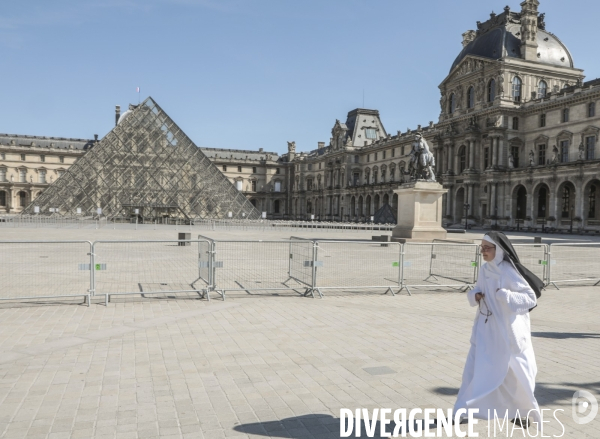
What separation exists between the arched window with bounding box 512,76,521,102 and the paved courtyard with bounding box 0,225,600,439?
48.6 m

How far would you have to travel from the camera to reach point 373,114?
89.2m

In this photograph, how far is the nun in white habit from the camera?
381 centimetres

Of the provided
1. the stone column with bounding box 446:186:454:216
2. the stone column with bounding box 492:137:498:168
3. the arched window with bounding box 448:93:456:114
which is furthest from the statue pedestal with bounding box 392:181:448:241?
the arched window with bounding box 448:93:456:114

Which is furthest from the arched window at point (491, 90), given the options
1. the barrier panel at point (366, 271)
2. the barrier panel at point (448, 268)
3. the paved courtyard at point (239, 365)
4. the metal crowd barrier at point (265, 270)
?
the paved courtyard at point (239, 365)

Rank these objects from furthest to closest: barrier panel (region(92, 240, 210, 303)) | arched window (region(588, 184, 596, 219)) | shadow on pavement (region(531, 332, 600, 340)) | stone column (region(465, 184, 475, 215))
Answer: stone column (region(465, 184, 475, 215))
arched window (region(588, 184, 596, 219))
barrier panel (region(92, 240, 210, 303))
shadow on pavement (region(531, 332, 600, 340))

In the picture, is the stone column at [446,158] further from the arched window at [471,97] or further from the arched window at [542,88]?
the arched window at [542,88]

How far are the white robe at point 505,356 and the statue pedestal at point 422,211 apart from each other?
18570 millimetres

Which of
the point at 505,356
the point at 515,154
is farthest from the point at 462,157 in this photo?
the point at 505,356

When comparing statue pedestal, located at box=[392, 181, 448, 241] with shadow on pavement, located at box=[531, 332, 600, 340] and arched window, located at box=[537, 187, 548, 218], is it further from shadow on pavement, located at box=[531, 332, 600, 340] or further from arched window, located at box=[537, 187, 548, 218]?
arched window, located at box=[537, 187, 548, 218]

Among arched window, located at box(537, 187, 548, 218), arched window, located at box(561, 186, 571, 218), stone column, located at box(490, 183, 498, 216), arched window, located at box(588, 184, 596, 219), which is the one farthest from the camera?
arched window, located at box(537, 187, 548, 218)

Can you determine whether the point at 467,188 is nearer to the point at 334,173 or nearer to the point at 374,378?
the point at 334,173

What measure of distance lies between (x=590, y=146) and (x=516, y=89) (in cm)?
1112

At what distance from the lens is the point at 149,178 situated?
50312 millimetres

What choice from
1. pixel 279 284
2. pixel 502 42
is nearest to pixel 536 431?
pixel 279 284
